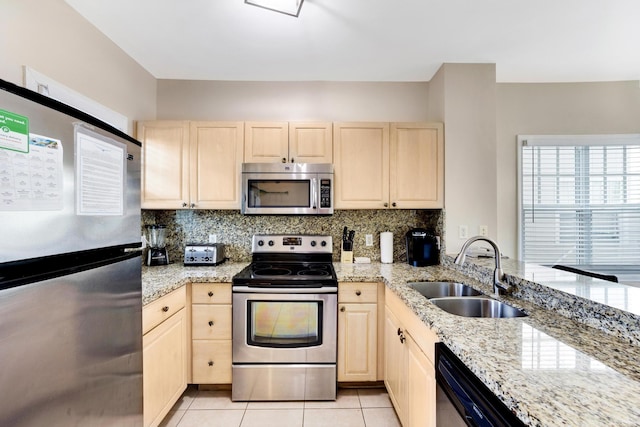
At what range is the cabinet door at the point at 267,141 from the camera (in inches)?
98.6

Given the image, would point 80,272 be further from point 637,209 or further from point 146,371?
point 637,209

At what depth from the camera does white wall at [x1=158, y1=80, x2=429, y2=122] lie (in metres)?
2.73

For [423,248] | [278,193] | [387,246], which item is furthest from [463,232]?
[278,193]

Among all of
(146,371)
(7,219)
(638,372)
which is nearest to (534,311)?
(638,372)

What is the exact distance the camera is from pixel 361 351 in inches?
86.1

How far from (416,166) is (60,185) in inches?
92.7

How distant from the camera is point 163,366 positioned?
5.92ft

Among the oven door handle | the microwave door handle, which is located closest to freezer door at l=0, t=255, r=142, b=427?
the oven door handle

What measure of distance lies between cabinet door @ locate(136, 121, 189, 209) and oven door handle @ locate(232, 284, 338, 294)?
925 mm

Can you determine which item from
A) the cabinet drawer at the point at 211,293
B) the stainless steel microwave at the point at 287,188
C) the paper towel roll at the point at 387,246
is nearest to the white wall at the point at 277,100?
the stainless steel microwave at the point at 287,188

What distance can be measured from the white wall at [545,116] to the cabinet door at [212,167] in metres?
2.51

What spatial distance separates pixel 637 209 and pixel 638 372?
9.55 ft

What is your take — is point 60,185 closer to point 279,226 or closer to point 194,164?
point 194,164

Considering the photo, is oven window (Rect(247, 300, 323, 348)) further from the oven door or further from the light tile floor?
the light tile floor
